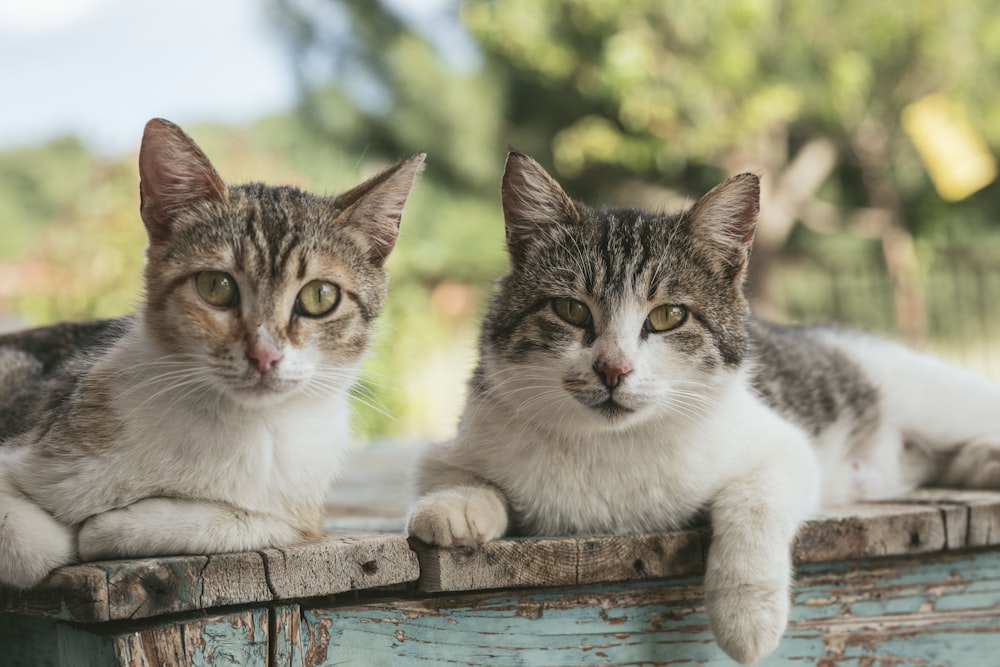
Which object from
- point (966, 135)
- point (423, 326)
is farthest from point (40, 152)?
point (966, 135)

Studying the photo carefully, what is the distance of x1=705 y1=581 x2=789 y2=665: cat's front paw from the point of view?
5.65ft

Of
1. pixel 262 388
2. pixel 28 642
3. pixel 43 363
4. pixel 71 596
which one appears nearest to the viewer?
pixel 71 596

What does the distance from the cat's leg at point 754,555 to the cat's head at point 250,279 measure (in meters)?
0.74

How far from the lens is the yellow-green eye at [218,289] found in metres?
1.62

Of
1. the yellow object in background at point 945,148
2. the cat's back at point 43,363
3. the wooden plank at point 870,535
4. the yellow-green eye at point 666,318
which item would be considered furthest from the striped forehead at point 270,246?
the yellow object in background at point 945,148

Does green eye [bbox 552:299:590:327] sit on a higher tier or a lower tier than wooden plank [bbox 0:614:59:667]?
higher

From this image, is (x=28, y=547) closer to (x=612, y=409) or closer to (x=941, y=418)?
(x=612, y=409)

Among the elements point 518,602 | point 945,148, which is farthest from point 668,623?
point 945,148

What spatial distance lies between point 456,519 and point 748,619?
0.53 metres

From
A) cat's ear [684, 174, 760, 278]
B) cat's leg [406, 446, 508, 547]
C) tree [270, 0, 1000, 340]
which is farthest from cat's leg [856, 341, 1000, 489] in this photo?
tree [270, 0, 1000, 340]

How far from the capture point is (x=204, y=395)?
5.42ft

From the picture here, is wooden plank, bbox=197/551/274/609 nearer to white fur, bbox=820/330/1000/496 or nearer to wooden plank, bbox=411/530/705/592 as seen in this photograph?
wooden plank, bbox=411/530/705/592

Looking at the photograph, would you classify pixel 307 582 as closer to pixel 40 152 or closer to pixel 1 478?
pixel 1 478

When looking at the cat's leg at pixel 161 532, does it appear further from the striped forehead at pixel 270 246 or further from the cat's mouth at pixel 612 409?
the cat's mouth at pixel 612 409
